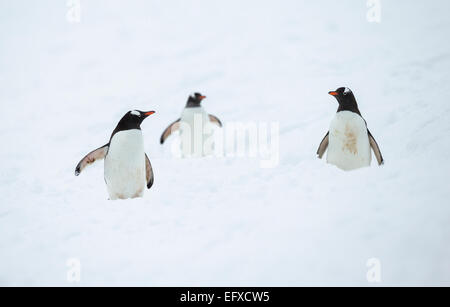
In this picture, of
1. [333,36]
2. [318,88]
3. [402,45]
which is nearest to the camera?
[318,88]

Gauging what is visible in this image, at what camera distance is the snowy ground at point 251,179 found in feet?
7.53

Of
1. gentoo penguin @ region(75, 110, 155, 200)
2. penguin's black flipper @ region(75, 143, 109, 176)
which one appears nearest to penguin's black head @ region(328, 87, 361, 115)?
gentoo penguin @ region(75, 110, 155, 200)

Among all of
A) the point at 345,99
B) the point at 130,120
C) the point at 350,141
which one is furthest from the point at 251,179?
the point at 130,120

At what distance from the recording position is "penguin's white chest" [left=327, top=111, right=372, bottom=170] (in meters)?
3.50

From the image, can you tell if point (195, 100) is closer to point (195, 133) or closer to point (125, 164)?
point (195, 133)

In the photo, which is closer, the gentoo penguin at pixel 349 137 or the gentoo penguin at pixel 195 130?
the gentoo penguin at pixel 349 137

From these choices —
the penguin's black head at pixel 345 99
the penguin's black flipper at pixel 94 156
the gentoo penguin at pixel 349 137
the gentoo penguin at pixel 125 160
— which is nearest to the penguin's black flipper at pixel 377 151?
the gentoo penguin at pixel 349 137

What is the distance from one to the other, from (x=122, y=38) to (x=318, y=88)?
1123 cm

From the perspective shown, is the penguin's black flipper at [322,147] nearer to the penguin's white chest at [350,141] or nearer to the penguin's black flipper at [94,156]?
the penguin's white chest at [350,141]

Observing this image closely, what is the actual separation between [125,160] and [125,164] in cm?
3

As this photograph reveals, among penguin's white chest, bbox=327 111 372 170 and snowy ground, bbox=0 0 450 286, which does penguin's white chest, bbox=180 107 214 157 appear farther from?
penguin's white chest, bbox=327 111 372 170

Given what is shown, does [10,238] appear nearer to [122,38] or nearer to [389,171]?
[389,171]

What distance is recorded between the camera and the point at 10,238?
9.75 feet
